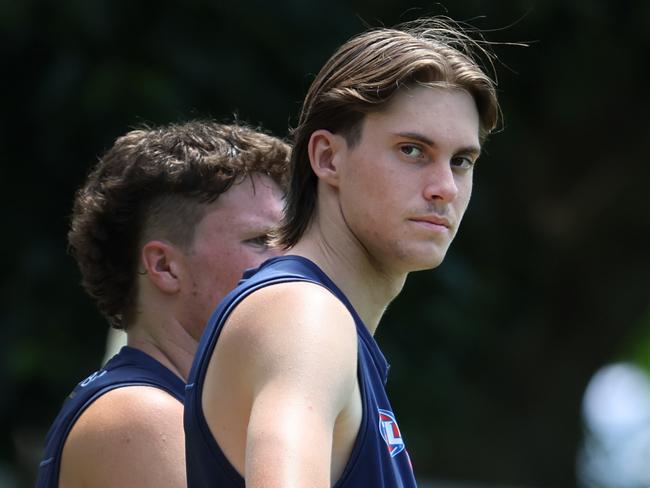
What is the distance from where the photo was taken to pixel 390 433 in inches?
91.6

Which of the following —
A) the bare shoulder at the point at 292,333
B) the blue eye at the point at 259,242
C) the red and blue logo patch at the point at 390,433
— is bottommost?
the red and blue logo patch at the point at 390,433

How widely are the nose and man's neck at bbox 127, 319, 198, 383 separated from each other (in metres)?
1.00

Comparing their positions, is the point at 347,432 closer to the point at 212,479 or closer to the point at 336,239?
the point at 212,479

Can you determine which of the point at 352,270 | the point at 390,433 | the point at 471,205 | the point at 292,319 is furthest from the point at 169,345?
the point at 471,205

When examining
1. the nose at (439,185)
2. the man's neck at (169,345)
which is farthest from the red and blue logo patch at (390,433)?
Result: the man's neck at (169,345)

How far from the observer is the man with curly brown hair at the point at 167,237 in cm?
313

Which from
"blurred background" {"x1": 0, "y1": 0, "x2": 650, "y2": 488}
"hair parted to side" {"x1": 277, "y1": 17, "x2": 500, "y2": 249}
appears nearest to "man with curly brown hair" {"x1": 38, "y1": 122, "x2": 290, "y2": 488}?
"hair parted to side" {"x1": 277, "y1": 17, "x2": 500, "y2": 249}

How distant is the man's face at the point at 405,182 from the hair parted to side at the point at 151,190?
0.92 m

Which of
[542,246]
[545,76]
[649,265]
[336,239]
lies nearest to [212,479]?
[336,239]

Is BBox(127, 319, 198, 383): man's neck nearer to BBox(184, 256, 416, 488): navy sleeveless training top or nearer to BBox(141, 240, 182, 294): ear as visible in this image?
BBox(141, 240, 182, 294): ear

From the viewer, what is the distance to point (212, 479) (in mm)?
2277

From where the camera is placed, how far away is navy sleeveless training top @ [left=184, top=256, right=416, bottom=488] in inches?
87.6

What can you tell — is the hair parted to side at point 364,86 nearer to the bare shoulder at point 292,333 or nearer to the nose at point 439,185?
the nose at point 439,185

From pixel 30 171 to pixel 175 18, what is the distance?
3.88 feet
